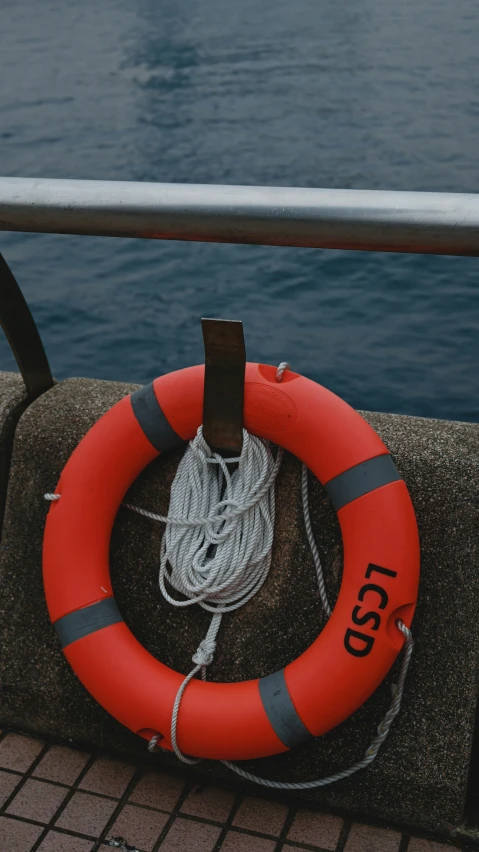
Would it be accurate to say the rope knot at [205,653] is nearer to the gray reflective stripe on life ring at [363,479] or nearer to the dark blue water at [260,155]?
the gray reflective stripe on life ring at [363,479]

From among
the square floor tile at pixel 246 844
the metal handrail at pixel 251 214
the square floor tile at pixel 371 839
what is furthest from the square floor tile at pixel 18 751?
the metal handrail at pixel 251 214

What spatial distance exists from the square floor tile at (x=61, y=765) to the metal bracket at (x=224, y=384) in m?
0.80

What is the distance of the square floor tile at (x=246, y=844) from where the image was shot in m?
1.73

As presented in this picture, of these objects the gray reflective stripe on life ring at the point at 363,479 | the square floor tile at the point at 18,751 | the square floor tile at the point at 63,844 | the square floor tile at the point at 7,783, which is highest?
the gray reflective stripe on life ring at the point at 363,479

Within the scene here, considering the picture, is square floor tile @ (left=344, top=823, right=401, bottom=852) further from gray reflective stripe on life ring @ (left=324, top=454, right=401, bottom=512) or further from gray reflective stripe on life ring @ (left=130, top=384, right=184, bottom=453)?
gray reflective stripe on life ring @ (left=130, top=384, right=184, bottom=453)

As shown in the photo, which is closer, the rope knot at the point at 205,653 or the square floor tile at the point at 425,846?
the square floor tile at the point at 425,846

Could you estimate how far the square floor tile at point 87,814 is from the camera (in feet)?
5.87

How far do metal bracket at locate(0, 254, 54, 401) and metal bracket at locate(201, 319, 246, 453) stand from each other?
51cm

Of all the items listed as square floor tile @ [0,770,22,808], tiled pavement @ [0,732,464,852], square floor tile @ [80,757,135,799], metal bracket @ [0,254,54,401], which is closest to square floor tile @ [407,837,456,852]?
tiled pavement @ [0,732,464,852]

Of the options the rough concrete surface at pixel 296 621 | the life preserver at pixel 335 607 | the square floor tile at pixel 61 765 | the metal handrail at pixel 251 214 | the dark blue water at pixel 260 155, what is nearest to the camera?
the metal handrail at pixel 251 214

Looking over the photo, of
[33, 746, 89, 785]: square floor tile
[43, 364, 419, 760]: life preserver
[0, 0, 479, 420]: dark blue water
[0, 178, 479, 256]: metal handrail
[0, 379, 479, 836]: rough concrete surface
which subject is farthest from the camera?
[0, 0, 479, 420]: dark blue water

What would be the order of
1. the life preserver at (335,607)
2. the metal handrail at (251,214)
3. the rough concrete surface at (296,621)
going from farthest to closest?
the rough concrete surface at (296,621) → the life preserver at (335,607) → the metal handrail at (251,214)

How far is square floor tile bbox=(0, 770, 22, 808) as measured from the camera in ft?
6.12

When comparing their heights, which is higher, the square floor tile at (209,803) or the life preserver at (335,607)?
the life preserver at (335,607)
